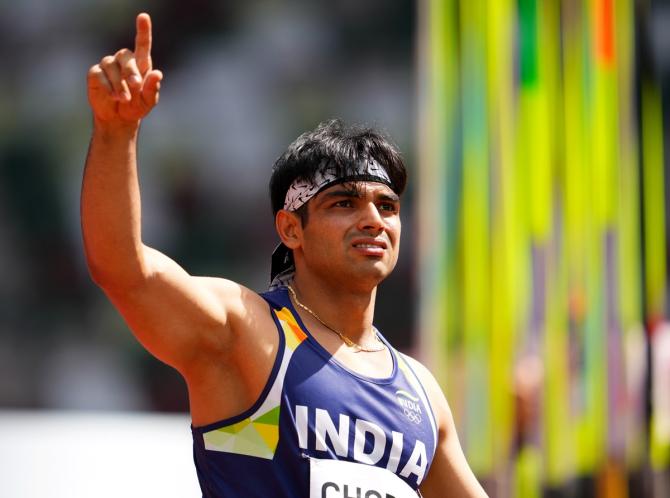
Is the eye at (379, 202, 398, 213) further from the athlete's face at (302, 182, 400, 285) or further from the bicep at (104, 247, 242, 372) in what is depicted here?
the bicep at (104, 247, 242, 372)

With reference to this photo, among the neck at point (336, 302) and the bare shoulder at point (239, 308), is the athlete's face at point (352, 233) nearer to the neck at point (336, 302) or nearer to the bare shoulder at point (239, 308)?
the neck at point (336, 302)

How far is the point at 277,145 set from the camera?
24.1 feet

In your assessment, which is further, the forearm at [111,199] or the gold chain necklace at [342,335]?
the gold chain necklace at [342,335]

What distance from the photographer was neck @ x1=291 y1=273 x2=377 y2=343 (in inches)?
125

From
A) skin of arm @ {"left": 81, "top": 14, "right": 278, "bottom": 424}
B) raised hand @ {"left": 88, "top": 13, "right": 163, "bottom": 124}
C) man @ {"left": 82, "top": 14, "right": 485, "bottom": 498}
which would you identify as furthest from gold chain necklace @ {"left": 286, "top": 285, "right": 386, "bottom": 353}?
raised hand @ {"left": 88, "top": 13, "right": 163, "bottom": 124}

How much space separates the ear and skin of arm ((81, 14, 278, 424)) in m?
0.30

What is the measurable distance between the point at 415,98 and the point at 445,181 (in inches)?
22.8

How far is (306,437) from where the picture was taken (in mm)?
2867

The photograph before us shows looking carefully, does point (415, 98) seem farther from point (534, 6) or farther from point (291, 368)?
point (291, 368)

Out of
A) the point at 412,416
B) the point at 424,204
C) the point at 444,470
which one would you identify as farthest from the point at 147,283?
the point at 424,204

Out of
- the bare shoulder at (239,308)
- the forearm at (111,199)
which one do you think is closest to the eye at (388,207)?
the bare shoulder at (239,308)

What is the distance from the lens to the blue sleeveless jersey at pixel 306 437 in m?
2.84

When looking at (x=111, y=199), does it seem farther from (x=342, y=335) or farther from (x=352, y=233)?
(x=342, y=335)

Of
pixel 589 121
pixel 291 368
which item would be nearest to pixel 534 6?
pixel 589 121
